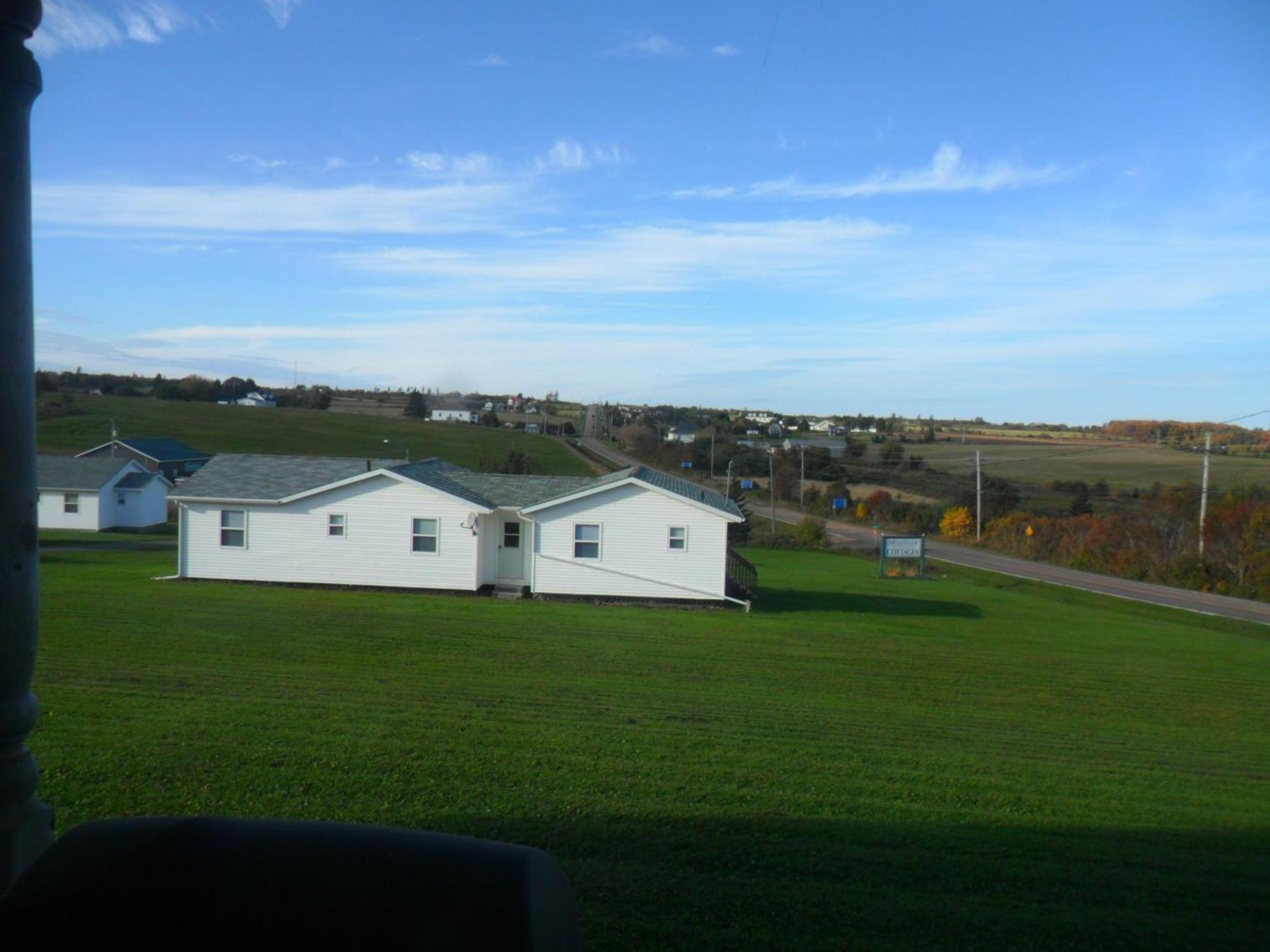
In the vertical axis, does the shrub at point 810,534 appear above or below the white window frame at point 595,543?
below

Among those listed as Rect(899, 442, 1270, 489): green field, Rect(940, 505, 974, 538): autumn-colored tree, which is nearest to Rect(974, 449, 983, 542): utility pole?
Rect(940, 505, 974, 538): autumn-colored tree

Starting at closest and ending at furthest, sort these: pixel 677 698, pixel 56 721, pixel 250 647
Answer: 1. pixel 56 721
2. pixel 677 698
3. pixel 250 647

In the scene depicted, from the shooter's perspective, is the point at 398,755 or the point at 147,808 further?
the point at 398,755

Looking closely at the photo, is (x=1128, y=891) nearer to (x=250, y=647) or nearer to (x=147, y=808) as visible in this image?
(x=147, y=808)

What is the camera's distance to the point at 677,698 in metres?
11.0

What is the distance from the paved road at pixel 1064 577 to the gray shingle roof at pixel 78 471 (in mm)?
23039

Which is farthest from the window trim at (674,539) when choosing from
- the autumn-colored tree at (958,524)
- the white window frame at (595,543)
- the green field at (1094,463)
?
the green field at (1094,463)

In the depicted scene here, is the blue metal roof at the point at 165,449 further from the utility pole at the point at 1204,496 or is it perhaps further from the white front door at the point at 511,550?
the utility pole at the point at 1204,496

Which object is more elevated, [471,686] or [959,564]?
[471,686]

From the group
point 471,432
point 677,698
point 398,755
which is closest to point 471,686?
point 677,698

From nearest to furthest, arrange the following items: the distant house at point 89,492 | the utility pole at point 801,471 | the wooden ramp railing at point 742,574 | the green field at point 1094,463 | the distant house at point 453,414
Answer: the wooden ramp railing at point 742,574, the distant house at point 89,492, the green field at point 1094,463, the distant house at point 453,414, the utility pole at point 801,471

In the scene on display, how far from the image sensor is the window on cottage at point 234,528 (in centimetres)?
2433

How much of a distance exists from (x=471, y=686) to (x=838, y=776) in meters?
5.07

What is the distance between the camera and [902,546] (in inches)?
1410
